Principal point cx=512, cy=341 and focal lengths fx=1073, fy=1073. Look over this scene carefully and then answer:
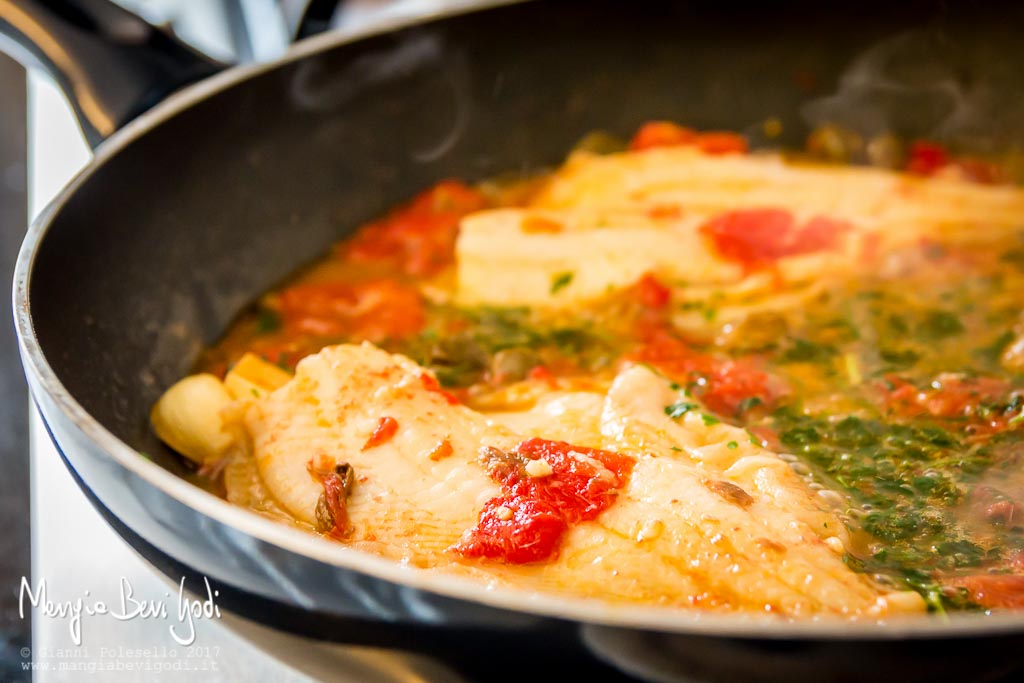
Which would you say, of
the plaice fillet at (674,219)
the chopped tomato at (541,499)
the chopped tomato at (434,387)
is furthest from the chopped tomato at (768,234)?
the chopped tomato at (541,499)

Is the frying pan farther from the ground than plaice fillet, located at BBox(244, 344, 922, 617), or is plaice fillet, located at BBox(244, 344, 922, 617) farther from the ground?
the frying pan

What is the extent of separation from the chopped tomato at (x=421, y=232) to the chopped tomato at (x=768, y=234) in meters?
0.71

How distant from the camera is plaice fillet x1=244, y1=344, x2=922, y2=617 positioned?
1678 mm

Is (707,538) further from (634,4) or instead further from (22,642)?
(634,4)

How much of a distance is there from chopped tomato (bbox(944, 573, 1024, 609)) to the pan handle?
2.03m

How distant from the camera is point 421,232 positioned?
3066 millimetres

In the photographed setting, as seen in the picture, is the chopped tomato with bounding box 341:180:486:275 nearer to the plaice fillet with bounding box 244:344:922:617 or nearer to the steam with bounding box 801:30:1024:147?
the plaice fillet with bounding box 244:344:922:617

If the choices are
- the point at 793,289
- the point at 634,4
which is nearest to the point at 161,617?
the point at 793,289

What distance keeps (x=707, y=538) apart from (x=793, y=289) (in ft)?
3.98

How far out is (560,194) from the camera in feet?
10.4

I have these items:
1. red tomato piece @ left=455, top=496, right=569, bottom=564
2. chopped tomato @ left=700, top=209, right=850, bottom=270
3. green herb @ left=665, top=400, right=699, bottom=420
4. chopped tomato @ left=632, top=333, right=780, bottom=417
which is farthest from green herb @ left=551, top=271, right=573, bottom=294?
red tomato piece @ left=455, top=496, right=569, bottom=564

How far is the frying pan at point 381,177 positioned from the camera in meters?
1.24

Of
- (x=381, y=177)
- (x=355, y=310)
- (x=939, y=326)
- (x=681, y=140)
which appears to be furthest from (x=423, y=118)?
(x=939, y=326)

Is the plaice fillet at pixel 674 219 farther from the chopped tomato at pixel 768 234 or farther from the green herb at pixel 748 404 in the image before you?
the green herb at pixel 748 404
